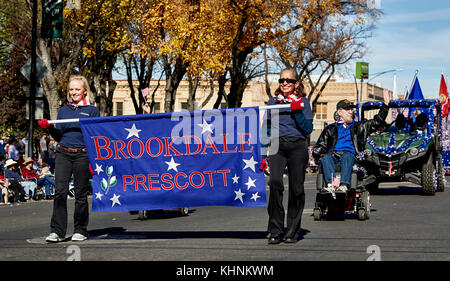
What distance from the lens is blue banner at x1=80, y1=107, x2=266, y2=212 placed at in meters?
8.54

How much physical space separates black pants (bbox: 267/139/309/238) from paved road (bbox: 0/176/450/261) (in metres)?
0.27

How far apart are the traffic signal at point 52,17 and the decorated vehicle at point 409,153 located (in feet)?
30.5

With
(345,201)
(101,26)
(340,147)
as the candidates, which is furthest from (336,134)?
(101,26)

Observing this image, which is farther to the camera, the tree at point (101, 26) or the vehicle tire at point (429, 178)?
the tree at point (101, 26)

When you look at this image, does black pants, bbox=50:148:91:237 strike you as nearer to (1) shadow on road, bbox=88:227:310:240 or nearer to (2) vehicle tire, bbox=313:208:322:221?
(1) shadow on road, bbox=88:227:310:240

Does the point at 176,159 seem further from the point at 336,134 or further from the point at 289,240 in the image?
the point at 336,134

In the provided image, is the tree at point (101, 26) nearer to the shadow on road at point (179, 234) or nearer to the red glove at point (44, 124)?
the shadow on road at point (179, 234)

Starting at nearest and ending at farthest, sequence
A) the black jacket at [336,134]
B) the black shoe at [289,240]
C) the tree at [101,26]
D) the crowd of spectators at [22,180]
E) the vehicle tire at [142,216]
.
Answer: the black shoe at [289,240] < the black jacket at [336,134] < the vehicle tire at [142,216] < the crowd of spectators at [22,180] < the tree at [101,26]

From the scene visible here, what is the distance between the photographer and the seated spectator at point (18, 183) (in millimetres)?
18766

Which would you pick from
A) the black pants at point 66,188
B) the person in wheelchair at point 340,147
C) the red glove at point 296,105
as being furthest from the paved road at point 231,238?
the red glove at point 296,105

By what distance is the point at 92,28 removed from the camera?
1134 inches

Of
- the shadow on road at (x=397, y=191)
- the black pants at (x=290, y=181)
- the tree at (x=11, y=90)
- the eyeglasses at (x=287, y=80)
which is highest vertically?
the tree at (x=11, y=90)
